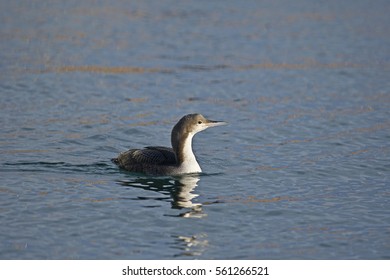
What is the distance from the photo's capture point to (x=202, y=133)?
1656cm

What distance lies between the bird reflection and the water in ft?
0.14

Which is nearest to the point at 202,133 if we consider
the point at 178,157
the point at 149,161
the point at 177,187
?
the point at 178,157

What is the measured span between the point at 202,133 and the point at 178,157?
10.5 feet

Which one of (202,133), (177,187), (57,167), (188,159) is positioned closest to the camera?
(177,187)

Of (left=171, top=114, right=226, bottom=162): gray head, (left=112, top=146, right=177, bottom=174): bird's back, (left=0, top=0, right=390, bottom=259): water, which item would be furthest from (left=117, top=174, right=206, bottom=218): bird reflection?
(left=171, top=114, right=226, bottom=162): gray head

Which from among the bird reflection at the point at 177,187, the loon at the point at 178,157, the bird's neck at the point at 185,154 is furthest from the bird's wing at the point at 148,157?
the bird reflection at the point at 177,187

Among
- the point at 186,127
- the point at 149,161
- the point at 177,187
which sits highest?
the point at 186,127

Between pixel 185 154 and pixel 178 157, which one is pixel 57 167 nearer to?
pixel 178 157

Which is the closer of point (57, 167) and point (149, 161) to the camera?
point (149, 161)

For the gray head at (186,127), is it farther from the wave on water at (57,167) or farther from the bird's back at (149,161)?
the wave on water at (57,167)

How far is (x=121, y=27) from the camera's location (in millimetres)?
24484
